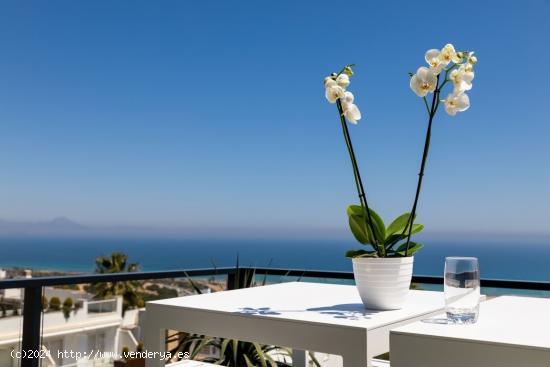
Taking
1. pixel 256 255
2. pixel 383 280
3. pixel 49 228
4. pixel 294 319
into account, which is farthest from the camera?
pixel 256 255

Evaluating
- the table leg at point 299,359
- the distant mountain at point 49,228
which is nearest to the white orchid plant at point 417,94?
the table leg at point 299,359

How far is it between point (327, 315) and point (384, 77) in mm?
29716

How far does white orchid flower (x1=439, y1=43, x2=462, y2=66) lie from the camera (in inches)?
57.9

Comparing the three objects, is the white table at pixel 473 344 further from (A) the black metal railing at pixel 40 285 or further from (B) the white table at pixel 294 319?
(A) the black metal railing at pixel 40 285

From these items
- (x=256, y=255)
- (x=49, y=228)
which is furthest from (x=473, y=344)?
(x=256, y=255)

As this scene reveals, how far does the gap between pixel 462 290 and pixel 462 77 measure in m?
0.57

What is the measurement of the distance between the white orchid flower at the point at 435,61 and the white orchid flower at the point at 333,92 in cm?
25

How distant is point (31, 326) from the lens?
102 inches

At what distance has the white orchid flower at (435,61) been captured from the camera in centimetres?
149

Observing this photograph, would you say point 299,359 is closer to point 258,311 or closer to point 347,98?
point 258,311

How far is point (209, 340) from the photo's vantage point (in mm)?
2936

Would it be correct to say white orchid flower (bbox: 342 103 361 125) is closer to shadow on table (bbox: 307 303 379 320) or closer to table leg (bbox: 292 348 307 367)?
shadow on table (bbox: 307 303 379 320)

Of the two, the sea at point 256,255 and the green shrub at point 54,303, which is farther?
the sea at point 256,255

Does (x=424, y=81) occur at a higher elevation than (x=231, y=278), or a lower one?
higher
